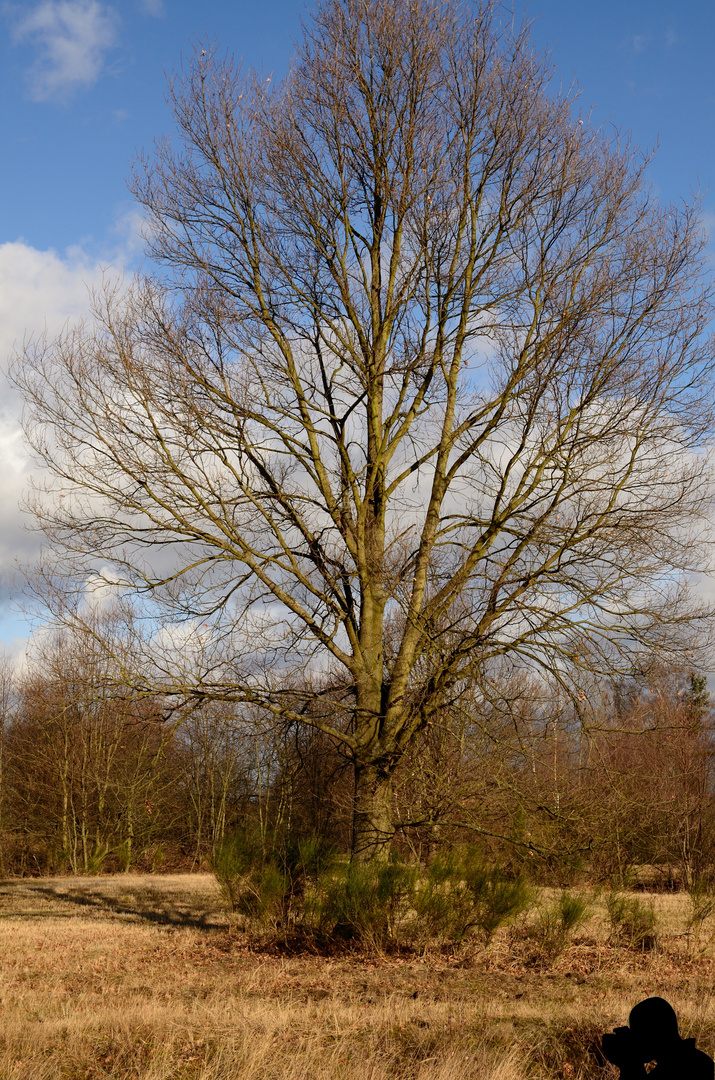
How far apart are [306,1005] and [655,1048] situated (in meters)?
6.40

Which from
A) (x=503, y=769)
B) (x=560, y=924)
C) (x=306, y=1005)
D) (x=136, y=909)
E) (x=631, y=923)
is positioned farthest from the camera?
(x=136, y=909)

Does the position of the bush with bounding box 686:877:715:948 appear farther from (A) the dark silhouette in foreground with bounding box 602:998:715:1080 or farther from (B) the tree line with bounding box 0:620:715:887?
(A) the dark silhouette in foreground with bounding box 602:998:715:1080

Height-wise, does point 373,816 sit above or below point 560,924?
above

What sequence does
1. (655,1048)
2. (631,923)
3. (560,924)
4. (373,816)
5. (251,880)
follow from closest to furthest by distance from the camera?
(655,1048) < (560,924) < (373,816) < (251,880) < (631,923)

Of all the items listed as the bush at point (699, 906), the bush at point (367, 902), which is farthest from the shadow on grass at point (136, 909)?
the bush at point (699, 906)

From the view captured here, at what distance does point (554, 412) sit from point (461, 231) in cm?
322

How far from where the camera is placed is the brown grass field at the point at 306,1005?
4875 mm

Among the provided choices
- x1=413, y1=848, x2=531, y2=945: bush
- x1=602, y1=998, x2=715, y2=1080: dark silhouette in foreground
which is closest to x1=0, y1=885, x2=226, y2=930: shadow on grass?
x1=413, y1=848, x2=531, y2=945: bush

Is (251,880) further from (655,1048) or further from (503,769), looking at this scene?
(655,1048)

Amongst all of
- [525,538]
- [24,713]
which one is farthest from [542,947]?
[24,713]

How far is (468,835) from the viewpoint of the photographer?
12055mm

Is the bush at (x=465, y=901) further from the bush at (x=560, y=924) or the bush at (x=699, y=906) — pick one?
the bush at (x=699, y=906)

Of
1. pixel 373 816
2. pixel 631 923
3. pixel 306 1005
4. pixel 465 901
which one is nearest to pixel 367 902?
pixel 373 816

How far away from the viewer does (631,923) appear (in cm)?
1077
